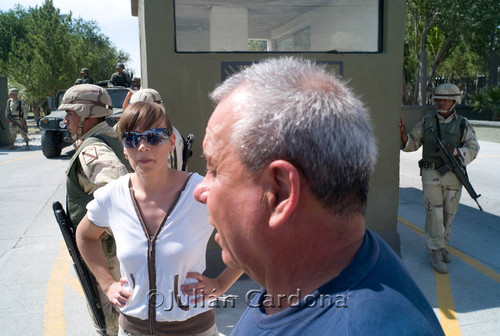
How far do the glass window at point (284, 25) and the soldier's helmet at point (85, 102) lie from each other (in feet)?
6.20

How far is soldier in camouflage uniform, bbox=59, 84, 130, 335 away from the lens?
2527 mm

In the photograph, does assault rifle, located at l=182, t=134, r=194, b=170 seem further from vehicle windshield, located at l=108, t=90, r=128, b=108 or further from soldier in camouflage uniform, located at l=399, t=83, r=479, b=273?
vehicle windshield, located at l=108, t=90, r=128, b=108

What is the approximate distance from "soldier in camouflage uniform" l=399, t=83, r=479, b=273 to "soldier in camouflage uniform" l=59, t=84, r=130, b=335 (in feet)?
11.0

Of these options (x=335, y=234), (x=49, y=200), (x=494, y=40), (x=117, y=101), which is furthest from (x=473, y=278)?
(x=494, y=40)

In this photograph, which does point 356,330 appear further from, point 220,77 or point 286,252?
point 220,77

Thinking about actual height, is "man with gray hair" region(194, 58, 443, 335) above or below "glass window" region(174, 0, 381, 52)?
below

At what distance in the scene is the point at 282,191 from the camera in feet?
3.16

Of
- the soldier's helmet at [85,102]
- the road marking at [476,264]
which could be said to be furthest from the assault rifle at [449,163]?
the soldier's helmet at [85,102]

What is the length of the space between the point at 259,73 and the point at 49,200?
846cm

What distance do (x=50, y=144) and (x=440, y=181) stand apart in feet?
39.2

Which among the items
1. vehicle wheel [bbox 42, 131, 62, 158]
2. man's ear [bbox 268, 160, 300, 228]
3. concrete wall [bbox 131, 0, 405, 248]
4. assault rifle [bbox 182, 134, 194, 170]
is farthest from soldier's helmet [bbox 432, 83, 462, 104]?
vehicle wheel [bbox 42, 131, 62, 158]

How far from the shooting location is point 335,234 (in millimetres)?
1009

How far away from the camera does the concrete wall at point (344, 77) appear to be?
14.5ft

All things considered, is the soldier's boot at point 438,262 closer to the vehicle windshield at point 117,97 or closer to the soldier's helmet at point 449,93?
the soldier's helmet at point 449,93
